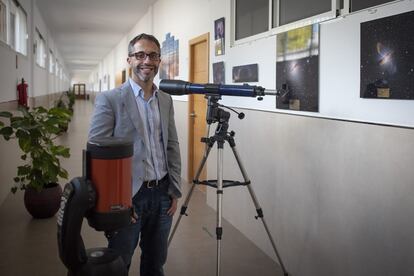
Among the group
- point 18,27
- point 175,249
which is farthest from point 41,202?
point 18,27

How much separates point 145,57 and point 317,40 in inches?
51.4

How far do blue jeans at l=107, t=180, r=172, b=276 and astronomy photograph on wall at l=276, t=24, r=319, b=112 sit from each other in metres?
1.17

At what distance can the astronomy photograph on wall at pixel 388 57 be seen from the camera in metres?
1.77

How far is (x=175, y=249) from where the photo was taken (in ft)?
10.3

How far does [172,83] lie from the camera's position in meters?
2.06

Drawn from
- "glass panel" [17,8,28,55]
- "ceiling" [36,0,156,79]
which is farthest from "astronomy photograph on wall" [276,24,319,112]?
"ceiling" [36,0,156,79]

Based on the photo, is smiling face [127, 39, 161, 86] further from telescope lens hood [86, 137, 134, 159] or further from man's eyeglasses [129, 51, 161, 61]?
telescope lens hood [86, 137, 134, 159]

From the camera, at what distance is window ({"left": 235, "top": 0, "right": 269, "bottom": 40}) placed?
3219 mm

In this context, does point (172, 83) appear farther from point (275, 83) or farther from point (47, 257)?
point (47, 257)

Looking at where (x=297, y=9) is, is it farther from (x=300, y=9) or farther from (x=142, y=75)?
(x=142, y=75)

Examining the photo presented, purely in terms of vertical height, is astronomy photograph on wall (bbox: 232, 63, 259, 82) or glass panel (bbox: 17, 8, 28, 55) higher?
glass panel (bbox: 17, 8, 28, 55)

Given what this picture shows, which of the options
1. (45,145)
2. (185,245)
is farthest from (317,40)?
(45,145)

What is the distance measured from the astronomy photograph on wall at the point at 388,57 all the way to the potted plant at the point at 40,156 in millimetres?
2819

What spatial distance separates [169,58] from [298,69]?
4.17 meters
